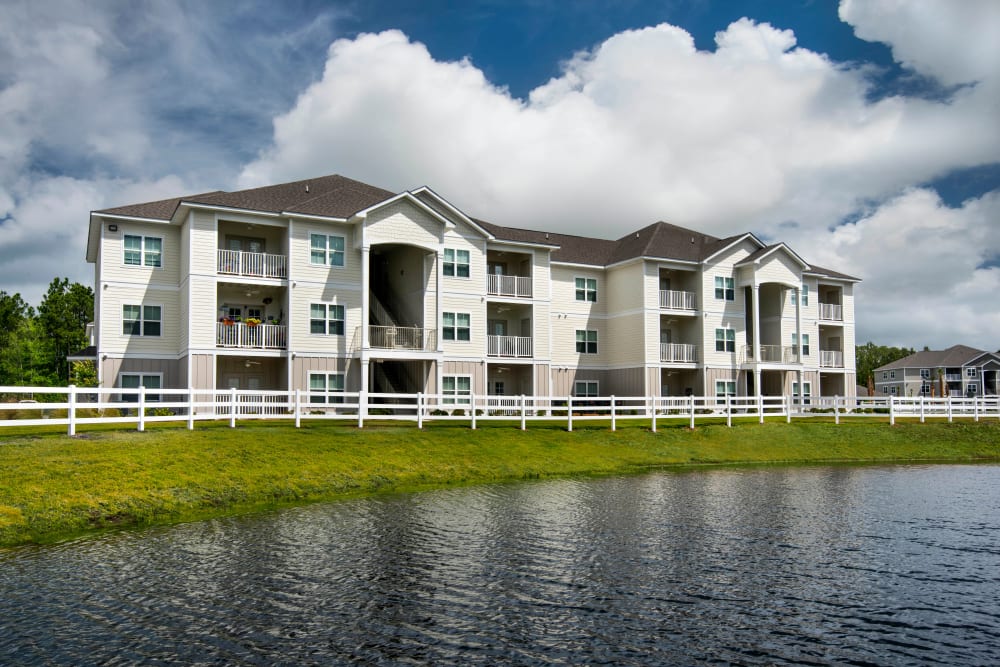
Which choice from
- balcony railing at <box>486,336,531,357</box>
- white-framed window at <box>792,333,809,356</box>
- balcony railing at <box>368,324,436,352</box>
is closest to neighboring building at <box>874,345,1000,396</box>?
white-framed window at <box>792,333,809,356</box>

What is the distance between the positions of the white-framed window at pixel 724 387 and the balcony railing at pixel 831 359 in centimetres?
811

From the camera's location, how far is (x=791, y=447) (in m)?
31.8

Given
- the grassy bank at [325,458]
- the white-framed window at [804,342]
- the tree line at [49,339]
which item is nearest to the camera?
the grassy bank at [325,458]

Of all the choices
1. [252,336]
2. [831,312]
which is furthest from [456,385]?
[831,312]

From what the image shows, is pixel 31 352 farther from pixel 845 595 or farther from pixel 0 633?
pixel 845 595

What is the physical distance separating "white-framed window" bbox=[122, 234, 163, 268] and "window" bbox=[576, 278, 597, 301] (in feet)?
74.1

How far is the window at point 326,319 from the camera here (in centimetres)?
3416

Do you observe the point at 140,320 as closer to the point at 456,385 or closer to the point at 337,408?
the point at 337,408

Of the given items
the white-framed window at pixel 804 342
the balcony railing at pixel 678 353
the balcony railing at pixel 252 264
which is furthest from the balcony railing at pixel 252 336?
the white-framed window at pixel 804 342

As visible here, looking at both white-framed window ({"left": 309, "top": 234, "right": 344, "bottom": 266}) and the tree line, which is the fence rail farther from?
the tree line

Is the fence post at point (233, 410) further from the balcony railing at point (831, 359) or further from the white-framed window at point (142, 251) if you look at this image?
the balcony railing at point (831, 359)

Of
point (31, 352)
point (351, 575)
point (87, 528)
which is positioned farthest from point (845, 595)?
point (31, 352)

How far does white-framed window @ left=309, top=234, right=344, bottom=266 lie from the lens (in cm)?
3444

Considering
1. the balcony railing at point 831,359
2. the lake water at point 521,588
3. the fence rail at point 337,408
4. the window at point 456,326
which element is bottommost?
the lake water at point 521,588
